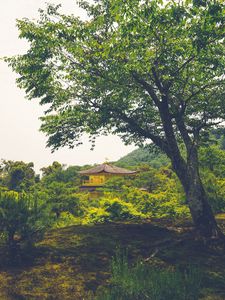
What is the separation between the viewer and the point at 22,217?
7930mm

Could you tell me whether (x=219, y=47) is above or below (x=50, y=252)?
above

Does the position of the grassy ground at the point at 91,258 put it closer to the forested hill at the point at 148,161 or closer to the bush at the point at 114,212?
the bush at the point at 114,212

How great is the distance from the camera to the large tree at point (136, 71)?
761 cm

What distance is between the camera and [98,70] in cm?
993

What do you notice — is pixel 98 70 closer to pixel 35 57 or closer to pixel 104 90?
pixel 104 90

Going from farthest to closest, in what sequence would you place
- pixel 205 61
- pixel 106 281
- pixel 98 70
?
pixel 98 70 < pixel 205 61 < pixel 106 281

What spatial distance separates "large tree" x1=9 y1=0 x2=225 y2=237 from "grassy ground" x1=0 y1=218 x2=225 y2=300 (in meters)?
1.46

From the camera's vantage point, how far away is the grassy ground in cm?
652

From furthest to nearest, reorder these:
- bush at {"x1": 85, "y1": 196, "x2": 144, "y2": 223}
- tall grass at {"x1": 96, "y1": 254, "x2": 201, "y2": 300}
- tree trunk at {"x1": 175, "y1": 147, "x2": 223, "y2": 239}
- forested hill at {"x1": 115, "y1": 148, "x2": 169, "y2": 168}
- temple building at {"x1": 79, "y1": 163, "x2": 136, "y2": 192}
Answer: forested hill at {"x1": 115, "y1": 148, "x2": 169, "y2": 168} → temple building at {"x1": 79, "y1": 163, "x2": 136, "y2": 192} → bush at {"x1": 85, "y1": 196, "x2": 144, "y2": 223} → tree trunk at {"x1": 175, "y1": 147, "x2": 223, "y2": 239} → tall grass at {"x1": 96, "y1": 254, "x2": 201, "y2": 300}

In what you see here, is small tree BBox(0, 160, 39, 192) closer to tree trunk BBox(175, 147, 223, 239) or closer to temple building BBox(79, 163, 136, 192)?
temple building BBox(79, 163, 136, 192)

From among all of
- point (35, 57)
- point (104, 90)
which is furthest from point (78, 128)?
point (35, 57)

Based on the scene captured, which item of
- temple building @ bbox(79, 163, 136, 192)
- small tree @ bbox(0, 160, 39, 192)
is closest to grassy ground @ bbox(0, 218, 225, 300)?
temple building @ bbox(79, 163, 136, 192)

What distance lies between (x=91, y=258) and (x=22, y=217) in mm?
2073

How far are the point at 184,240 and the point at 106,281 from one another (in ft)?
12.8
